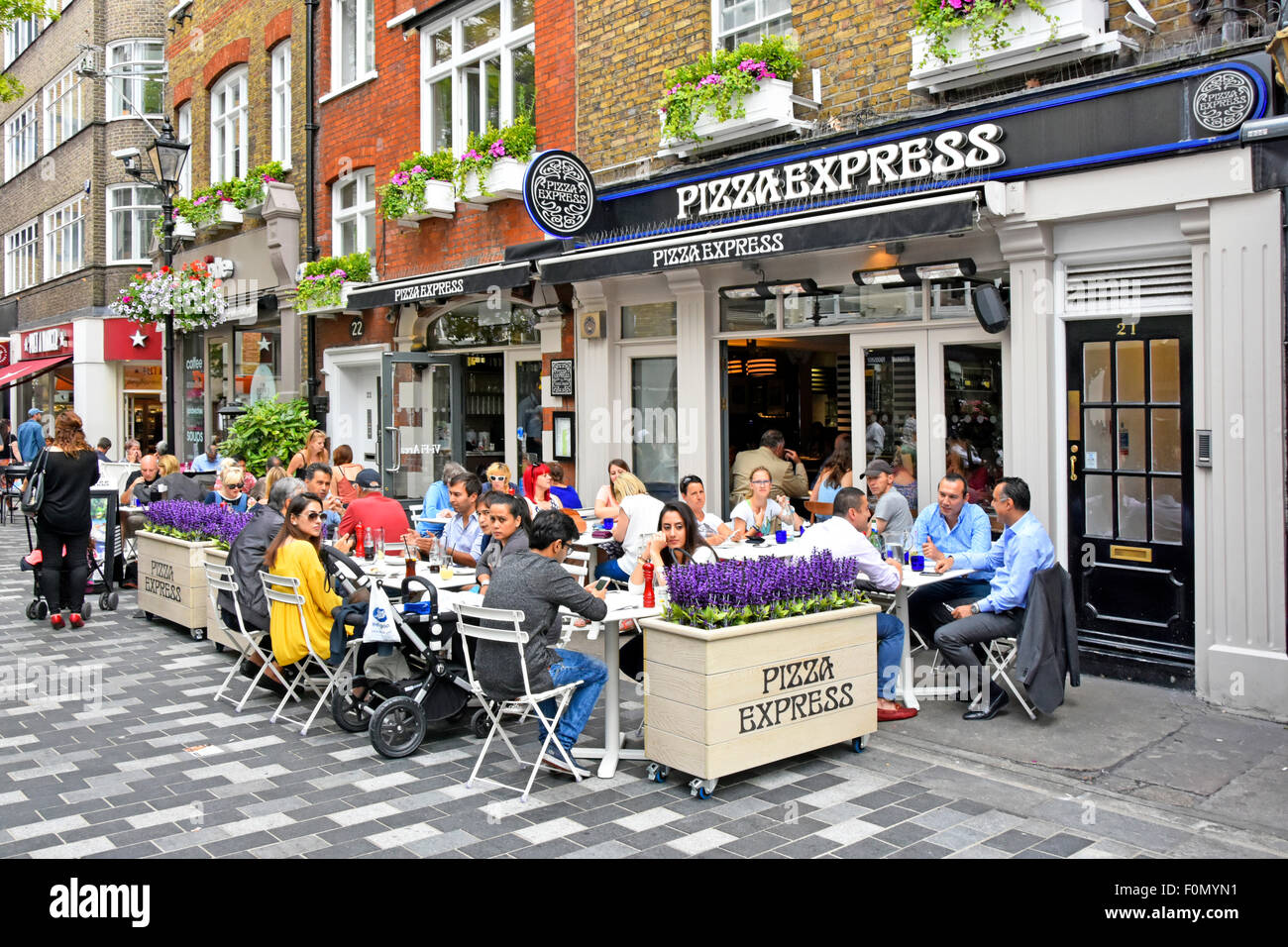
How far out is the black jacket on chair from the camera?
6367mm

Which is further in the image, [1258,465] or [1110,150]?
[1110,150]

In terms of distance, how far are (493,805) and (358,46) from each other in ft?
45.4

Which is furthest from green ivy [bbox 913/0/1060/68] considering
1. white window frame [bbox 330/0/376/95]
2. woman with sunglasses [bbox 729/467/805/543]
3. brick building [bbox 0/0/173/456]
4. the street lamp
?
brick building [bbox 0/0/173/456]

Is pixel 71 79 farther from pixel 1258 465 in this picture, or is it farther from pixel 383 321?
pixel 1258 465

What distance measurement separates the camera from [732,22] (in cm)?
1042

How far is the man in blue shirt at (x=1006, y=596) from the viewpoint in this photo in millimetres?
6594

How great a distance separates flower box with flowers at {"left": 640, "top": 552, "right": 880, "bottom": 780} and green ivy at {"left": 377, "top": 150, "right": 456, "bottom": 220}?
9300 millimetres

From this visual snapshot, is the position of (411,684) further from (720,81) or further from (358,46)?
(358,46)

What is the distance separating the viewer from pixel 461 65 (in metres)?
13.8

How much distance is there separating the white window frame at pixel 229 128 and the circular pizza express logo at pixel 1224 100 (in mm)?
15985

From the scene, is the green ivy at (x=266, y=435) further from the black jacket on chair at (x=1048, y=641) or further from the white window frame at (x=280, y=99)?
the black jacket on chair at (x=1048, y=641)

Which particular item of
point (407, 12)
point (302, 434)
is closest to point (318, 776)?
point (302, 434)

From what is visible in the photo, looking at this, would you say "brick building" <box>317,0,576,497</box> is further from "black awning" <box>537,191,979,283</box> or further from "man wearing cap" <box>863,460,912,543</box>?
"man wearing cap" <box>863,460,912,543</box>

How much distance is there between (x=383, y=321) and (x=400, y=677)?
32.1 feet
